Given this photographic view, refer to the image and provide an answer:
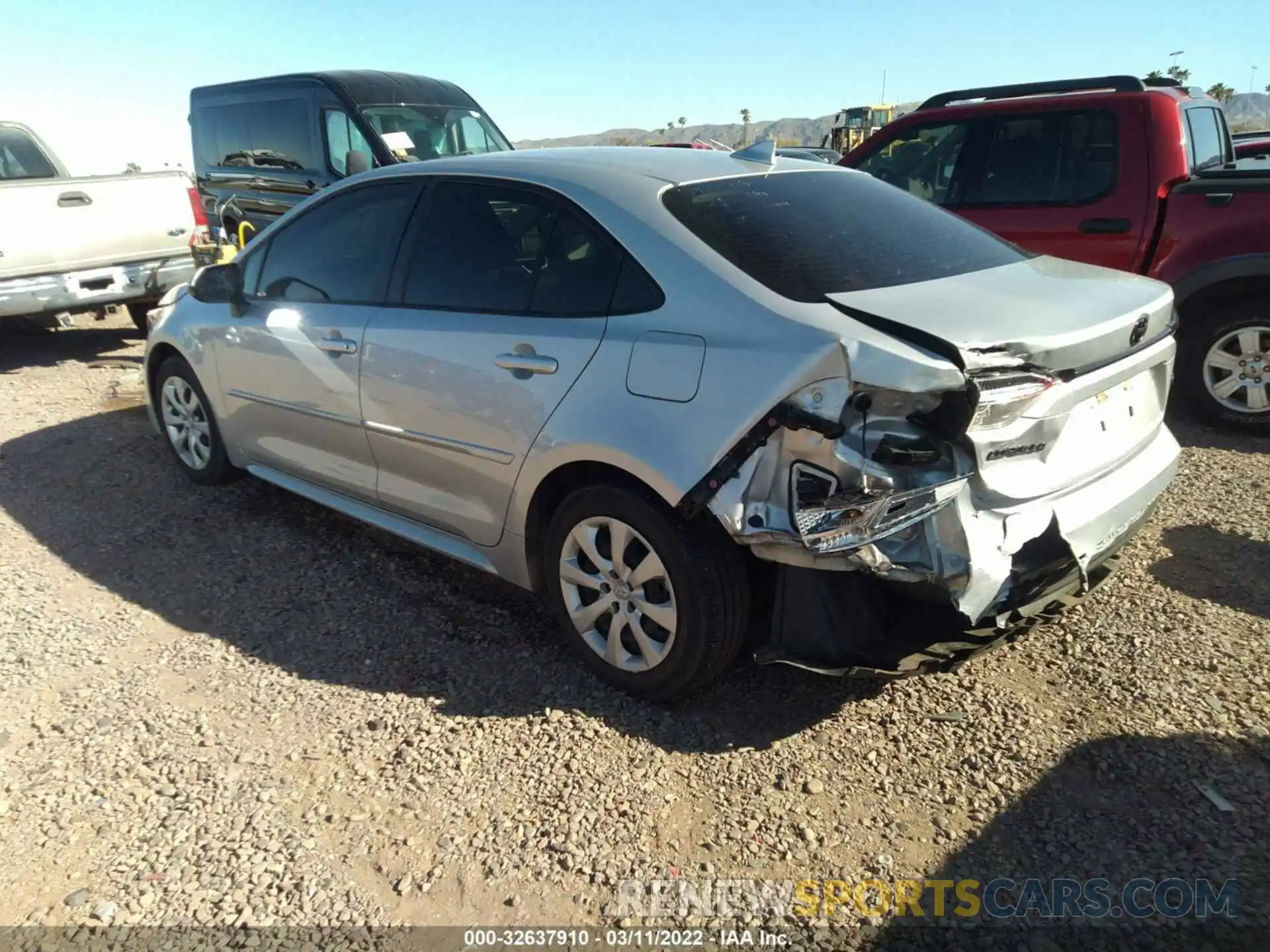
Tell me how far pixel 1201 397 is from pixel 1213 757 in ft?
11.1

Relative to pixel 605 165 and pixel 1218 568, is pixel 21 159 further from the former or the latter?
pixel 1218 568

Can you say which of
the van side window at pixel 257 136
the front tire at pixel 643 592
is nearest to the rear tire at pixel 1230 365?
the front tire at pixel 643 592

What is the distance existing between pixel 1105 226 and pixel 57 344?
8.93 meters

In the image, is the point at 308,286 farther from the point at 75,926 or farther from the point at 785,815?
the point at 785,815

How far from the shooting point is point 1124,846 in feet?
7.57

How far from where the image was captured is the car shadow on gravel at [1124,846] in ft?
Answer: 6.89

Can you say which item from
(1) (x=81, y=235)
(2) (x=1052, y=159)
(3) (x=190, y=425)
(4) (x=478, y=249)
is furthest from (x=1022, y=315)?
(1) (x=81, y=235)

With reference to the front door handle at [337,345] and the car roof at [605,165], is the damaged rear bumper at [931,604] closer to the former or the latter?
the car roof at [605,165]

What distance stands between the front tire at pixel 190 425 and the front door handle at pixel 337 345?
48.5 inches

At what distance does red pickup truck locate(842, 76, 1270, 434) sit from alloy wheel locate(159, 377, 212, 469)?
464 centimetres

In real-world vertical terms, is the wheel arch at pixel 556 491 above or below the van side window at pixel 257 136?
below

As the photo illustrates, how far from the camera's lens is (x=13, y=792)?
2672mm

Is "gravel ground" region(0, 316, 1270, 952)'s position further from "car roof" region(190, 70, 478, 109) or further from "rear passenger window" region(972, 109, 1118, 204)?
"car roof" region(190, 70, 478, 109)

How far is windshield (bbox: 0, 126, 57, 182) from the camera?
26.3ft
